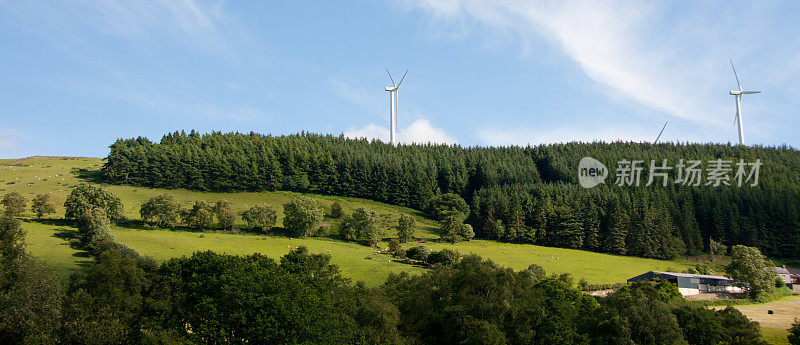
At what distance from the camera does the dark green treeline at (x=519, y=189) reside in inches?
5305

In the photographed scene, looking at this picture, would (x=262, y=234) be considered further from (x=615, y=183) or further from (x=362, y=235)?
(x=615, y=183)

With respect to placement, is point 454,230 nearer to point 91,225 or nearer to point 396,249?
point 396,249

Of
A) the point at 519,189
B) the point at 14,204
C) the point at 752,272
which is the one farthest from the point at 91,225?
the point at 519,189

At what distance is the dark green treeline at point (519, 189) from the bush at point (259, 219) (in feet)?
166

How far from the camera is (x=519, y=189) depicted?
16312 cm

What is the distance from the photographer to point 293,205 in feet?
365

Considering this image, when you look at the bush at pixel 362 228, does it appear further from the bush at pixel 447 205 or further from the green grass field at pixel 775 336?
the green grass field at pixel 775 336

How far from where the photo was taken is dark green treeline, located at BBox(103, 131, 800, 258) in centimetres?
13475

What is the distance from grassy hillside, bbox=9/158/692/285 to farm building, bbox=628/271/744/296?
628 cm

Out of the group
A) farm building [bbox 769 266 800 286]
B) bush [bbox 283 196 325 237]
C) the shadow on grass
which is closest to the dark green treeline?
the shadow on grass

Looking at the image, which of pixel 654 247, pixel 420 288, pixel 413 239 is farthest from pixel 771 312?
pixel 413 239

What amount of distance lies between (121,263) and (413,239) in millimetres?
77182

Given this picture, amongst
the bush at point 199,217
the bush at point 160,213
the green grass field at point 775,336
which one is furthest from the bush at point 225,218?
the green grass field at point 775,336

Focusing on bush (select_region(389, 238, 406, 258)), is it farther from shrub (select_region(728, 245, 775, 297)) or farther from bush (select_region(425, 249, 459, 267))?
shrub (select_region(728, 245, 775, 297))
